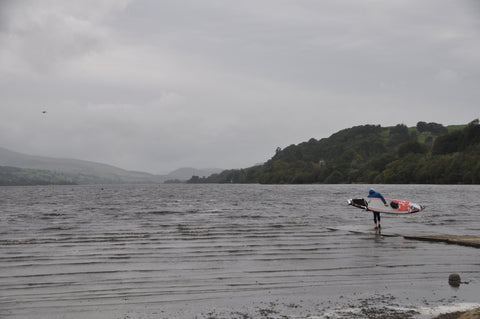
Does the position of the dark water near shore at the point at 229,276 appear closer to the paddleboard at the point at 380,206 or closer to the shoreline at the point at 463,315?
the shoreline at the point at 463,315

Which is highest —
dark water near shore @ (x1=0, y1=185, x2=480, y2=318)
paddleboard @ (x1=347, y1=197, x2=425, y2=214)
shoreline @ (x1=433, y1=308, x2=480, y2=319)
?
paddleboard @ (x1=347, y1=197, x2=425, y2=214)

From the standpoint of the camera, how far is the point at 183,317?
1016 cm

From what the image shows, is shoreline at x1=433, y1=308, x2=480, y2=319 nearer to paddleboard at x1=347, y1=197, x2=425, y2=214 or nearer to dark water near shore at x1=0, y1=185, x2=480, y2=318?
dark water near shore at x1=0, y1=185, x2=480, y2=318

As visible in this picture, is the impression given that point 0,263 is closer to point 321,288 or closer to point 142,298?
point 142,298

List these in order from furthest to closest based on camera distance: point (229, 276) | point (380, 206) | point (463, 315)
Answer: point (380, 206), point (229, 276), point (463, 315)

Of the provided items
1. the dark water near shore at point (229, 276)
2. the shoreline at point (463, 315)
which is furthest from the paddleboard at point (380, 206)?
the shoreline at point (463, 315)

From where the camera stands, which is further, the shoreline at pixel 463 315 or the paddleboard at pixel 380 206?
the paddleboard at pixel 380 206

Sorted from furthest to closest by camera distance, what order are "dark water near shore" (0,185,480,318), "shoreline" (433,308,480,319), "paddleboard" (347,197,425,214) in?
"paddleboard" (347,197,425,214) < "dark water near shore" (0,185,480,318) < "shoreline" (433,308,480,319)

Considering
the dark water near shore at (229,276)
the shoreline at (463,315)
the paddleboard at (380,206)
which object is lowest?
the dark water near shore at (229,276)

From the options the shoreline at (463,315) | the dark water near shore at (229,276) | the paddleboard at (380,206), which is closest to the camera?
the shoreline at (463,315)

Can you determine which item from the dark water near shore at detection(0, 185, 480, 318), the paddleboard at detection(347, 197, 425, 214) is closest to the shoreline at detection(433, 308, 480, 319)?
the dark water near shore at detection(0, 185, 480, 318)

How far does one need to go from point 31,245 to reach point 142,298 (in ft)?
47.5

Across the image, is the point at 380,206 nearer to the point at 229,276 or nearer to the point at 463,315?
the point at 229,276

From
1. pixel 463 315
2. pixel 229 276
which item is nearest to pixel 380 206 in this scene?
pixel 229 276
